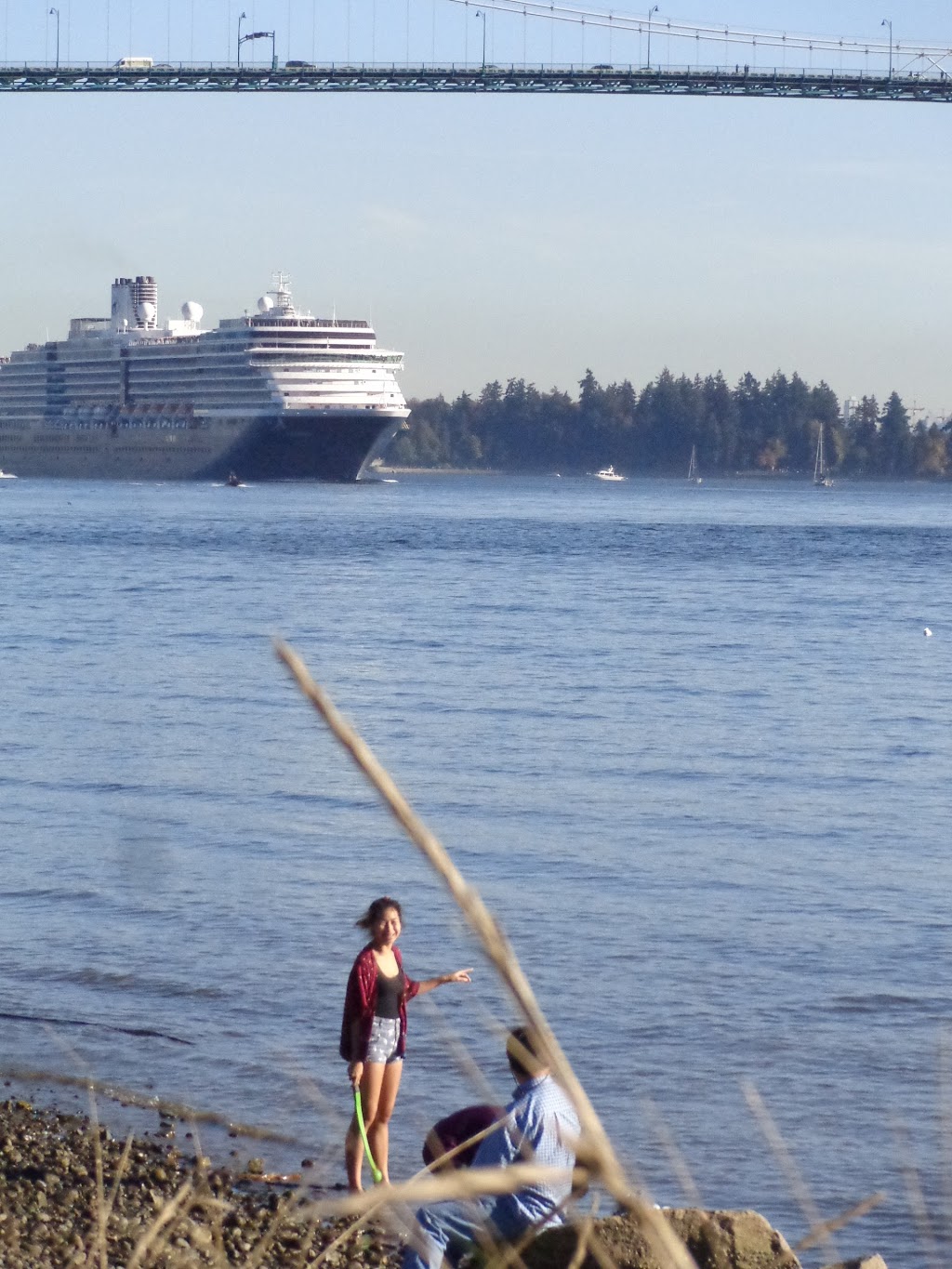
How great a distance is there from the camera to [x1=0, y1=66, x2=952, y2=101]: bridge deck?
56.3m

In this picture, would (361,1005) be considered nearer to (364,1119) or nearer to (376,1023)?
(376,1023)

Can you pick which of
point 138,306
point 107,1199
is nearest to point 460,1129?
point 107,1199

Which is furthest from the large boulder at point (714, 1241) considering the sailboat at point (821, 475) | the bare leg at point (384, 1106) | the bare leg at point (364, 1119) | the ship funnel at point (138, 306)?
the sailboat at point (821, 475)

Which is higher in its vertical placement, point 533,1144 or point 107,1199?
point 533,1144

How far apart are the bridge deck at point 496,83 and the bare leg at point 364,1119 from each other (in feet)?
178

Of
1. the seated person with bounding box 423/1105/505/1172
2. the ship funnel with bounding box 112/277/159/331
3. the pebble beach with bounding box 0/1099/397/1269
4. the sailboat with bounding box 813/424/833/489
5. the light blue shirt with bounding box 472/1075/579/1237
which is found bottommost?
the sailboat with bounding box 813/424/833/489

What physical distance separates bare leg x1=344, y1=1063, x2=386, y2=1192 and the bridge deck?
54.3m

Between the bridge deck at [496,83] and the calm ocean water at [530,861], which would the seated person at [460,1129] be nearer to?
the calm ocean water at [530,861]

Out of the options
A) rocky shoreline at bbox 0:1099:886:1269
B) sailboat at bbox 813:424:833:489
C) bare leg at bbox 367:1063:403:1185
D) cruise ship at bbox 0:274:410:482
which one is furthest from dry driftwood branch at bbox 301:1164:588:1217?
sailboat at bbox 813:424:833:489

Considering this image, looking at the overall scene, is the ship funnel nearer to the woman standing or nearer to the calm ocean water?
the calm ocean water

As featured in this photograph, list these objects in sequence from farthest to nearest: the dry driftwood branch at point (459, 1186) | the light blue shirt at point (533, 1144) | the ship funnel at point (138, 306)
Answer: the ship funnel at point (138, 306), the light blue shirt at point (533, 1144), the dry driftwood branch at point (459, 1186)

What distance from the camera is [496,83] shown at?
57.2m

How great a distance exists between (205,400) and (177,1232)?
3185 inches

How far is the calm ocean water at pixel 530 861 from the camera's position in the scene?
6.27 metres
